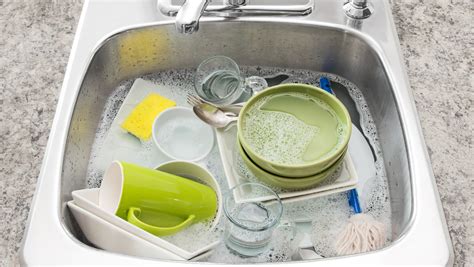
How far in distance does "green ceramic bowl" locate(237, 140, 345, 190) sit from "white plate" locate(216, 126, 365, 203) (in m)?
0.01

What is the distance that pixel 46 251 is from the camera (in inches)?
32.8

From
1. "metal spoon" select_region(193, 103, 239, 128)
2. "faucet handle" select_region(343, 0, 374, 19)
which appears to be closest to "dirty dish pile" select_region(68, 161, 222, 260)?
"metal spoon" select_region(193, 103, 239, 128)

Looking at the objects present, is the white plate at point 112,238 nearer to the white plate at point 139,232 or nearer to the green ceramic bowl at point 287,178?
the white plate at point 139,232

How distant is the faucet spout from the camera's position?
0.92 meters

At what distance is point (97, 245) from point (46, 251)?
3.2 inches

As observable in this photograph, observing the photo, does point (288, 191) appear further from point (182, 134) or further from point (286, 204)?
point (182, 134)

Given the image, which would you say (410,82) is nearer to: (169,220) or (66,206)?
(169,220)

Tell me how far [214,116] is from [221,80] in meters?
0.10

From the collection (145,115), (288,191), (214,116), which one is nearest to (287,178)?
(288,191)

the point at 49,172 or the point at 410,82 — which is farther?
the point at 410,82

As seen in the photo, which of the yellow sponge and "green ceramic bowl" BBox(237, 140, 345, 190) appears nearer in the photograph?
"green ceramic bowl" BBox(237, 140, 345, 190)

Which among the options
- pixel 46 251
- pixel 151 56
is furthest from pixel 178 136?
pixel 46 251

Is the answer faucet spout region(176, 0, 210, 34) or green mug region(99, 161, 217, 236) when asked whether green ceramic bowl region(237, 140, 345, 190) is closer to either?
green mug region(99, 161, 217, 236)

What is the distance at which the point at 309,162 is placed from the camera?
3.00ft
